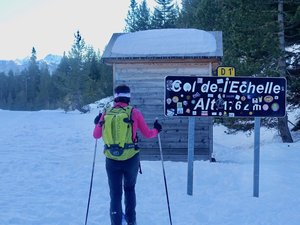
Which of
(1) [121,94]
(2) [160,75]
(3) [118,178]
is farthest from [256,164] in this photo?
(2) [160,75]

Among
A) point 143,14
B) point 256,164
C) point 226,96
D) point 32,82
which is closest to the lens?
point 256,164

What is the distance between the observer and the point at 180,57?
11789mm

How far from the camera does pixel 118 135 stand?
5.43m

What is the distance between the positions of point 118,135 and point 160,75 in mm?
7158

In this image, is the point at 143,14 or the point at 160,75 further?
the point at 143,14

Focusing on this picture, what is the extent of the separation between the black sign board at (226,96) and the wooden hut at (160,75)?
363 cm

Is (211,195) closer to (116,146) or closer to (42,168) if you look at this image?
(116,146)

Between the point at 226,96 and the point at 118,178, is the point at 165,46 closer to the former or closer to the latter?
the point at 226,96

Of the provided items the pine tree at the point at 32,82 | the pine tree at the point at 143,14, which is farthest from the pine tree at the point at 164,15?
the pine tree at the point at 32,82

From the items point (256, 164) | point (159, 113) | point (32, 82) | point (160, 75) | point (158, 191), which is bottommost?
point (158, 191)

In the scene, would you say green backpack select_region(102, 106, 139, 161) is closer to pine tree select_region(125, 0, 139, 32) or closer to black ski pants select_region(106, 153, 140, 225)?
black ski pants select_region(106, 153, 140, 225)

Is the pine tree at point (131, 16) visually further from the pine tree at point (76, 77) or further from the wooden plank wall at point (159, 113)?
the wooden plank wall at point (159, 113)

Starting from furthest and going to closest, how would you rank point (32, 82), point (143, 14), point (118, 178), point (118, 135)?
point (32, 82) < point (143, 14) < point (118, 178) < point (118, 135)

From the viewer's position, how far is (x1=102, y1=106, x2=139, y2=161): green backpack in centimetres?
543
